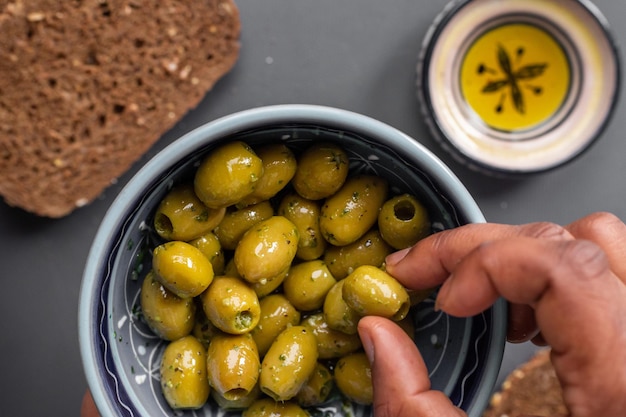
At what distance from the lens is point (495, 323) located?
2.35 ft

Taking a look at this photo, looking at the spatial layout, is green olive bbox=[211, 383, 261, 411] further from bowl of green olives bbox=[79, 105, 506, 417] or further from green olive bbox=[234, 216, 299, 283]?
green olive bbox=[234, 216, 299, 283]

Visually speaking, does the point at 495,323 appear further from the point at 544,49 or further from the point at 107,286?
the point at 544,49

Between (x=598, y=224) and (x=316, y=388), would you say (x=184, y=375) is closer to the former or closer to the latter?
(x=316, y=388)

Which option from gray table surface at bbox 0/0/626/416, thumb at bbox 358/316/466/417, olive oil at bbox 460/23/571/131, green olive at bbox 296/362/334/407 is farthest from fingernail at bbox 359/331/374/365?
olive oil at bbox 460/23/571/131

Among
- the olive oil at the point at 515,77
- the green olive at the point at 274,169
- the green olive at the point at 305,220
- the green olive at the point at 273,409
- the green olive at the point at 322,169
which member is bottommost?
the green olive at the point at 273,409

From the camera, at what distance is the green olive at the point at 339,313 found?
2.50 feet

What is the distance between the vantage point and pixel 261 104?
1.15 m

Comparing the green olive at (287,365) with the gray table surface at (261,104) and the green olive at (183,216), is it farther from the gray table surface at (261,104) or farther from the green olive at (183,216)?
the gray table surface at (261,104)

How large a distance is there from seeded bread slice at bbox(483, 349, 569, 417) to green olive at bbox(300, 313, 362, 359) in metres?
0.47

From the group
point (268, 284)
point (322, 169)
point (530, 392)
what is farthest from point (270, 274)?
point (530, 392)

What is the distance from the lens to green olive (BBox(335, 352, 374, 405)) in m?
0.77

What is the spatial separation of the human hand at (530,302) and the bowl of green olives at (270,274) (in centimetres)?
4

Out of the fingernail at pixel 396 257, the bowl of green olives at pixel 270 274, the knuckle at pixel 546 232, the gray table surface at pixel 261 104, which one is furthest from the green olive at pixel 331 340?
the gray table surface at pixel 261 104

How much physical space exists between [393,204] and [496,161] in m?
0.46
